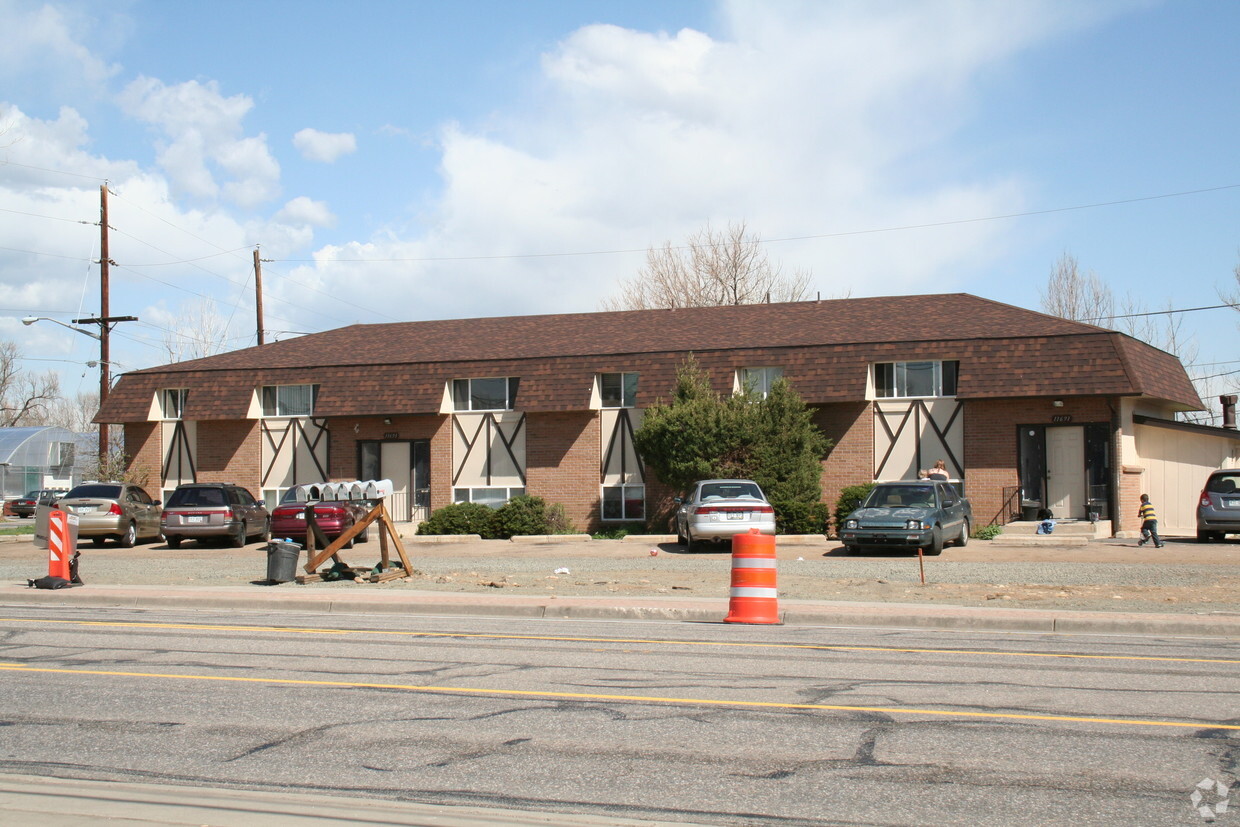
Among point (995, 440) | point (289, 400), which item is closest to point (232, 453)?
point (289, 400)

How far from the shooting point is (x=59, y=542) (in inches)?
672

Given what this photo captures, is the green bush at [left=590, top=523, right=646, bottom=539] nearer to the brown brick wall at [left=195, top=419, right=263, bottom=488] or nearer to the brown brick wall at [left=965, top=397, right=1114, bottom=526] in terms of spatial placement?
the brown brick wall at [left=965, top=397, right=1114, bottom=526]

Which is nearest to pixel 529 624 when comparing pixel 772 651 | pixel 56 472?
pixel 772 651

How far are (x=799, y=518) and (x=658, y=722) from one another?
64.8 ft

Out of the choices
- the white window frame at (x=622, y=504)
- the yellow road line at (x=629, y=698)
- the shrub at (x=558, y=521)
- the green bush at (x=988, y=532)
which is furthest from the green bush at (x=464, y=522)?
the yellow road line at (x=629, y=698)

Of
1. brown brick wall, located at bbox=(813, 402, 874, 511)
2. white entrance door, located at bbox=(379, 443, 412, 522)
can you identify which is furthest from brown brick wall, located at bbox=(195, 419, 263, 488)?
brown brick wall, located at bbox=(813, 402, 874, 511)

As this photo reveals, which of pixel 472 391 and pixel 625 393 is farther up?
pixel 472 391

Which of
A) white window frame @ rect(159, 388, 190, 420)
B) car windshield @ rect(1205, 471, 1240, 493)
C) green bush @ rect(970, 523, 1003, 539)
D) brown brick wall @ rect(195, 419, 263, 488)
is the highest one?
white window frame @ rect(159, 388, 190, 420)

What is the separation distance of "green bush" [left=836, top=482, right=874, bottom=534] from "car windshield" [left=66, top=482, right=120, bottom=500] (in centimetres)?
1795

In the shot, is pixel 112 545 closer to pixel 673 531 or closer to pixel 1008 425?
pixel 673 531

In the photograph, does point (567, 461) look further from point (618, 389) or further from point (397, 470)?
point (397, 470)

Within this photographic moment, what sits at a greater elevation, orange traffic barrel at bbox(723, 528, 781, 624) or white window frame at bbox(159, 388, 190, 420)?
white window frame at bbox(159, 388, 190, 420)

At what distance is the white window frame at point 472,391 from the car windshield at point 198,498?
25.2 feet

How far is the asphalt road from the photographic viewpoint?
568 centimetres
